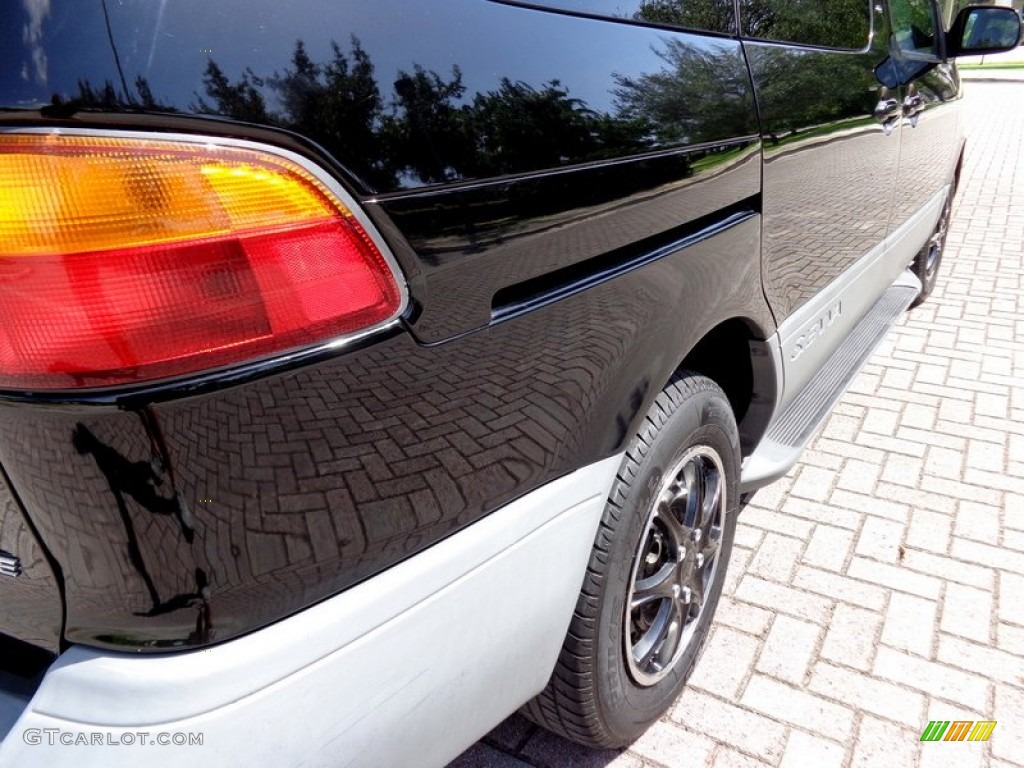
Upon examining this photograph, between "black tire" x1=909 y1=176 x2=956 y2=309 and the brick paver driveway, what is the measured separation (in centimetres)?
90

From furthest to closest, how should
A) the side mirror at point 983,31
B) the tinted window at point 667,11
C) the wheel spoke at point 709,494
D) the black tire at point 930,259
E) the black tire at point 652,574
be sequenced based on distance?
the black tire at point 930,259 → the side mirror at point 983,31 → the wheel spoke at point 709,494 → the black tire at point 652,574 → the tinted window at point 667,11

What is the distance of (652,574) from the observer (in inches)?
79.4

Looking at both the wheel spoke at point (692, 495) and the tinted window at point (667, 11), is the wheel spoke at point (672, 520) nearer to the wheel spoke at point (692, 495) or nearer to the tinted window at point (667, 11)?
the wheel spoke at point (692, 495)

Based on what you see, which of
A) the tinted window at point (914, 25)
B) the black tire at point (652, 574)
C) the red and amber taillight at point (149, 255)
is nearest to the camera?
the red and amber taillight at point (149, 255)

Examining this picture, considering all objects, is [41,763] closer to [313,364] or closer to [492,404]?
[313,364]

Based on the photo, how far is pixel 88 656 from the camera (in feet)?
3.30

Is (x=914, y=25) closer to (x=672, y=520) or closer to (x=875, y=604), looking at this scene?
(x=875, y=604)

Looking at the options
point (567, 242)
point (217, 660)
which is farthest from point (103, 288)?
point (567, 242)

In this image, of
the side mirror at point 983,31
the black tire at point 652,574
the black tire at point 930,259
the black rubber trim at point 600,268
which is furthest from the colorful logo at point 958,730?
the black tire at point 930,259

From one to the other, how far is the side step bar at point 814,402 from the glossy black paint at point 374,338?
1.06 meters

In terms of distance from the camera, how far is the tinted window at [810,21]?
6.74 feet

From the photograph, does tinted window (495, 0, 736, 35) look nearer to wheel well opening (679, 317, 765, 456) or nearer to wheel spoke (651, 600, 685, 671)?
wheel well opening (679, 317, 765, 456)

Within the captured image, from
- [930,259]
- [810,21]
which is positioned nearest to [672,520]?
[810,21]

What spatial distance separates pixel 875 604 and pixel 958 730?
0.48 m
